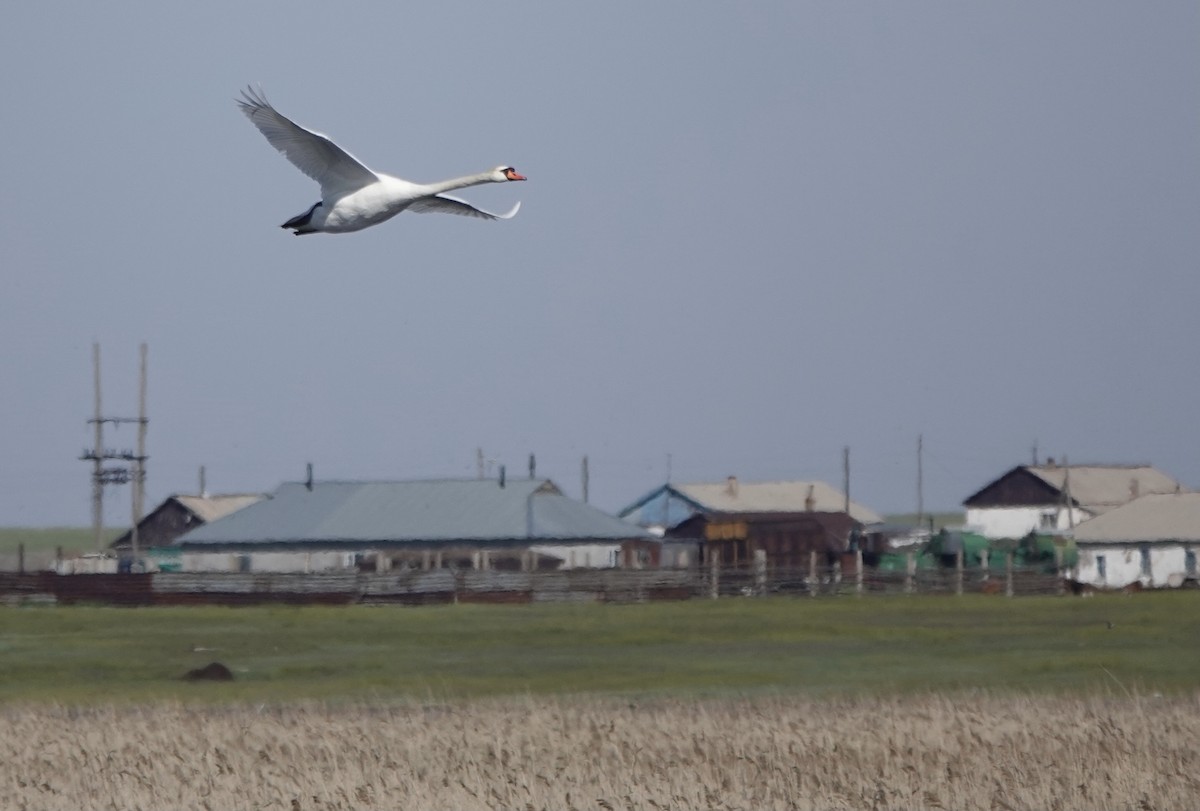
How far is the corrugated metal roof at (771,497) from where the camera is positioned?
122188mm

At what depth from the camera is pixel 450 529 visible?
81.4 metres

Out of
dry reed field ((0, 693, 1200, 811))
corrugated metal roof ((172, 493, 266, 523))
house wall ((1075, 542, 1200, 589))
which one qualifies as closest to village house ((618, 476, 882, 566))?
house wall ((1075, 542, 1200, 589))

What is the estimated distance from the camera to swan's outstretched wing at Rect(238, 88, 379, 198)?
19.4 metres

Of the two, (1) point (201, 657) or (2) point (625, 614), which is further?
(2) point (625, 614)

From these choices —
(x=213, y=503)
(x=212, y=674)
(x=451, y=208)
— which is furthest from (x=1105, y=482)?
(x=451, y=208)

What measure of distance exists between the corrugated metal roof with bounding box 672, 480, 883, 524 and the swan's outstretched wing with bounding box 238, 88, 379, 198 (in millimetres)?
101227

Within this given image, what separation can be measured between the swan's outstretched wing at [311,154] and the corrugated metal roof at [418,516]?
5888 centimetres

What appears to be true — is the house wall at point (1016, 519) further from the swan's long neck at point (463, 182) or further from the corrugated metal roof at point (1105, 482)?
the swan's long neck at point (463, 182)

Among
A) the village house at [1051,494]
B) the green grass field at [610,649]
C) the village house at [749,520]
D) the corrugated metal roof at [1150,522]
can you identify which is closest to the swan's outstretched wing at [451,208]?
the green grass field at [610,649]

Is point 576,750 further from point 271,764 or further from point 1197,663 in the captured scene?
point 1197,663

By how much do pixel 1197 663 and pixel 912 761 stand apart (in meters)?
18.0

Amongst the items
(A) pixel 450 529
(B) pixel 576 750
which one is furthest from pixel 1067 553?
(B) pixel 576 750

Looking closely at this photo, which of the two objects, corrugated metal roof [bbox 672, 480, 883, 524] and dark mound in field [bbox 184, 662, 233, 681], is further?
corrugated metal roof [bbox 672, 480, 883, 524]

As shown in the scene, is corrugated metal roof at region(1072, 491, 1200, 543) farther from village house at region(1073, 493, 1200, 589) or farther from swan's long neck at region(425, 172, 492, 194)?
swan's long neck at region(425, 172, 492, 194)
